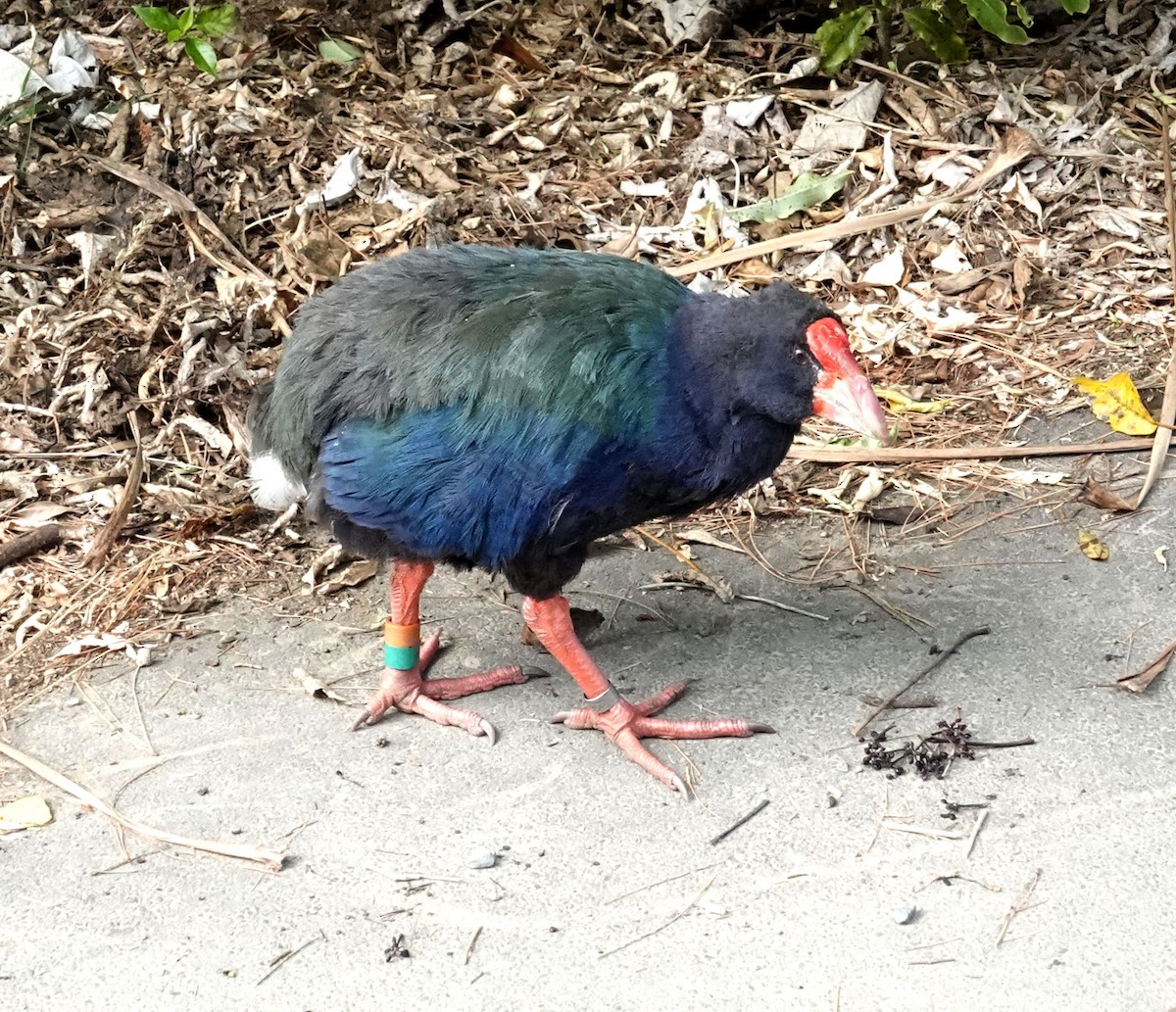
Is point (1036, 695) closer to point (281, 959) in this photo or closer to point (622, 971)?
point (622, 971)

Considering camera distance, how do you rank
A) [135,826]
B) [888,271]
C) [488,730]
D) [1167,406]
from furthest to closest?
[888,271] < [1167,406] < [488,730] < [135,826]

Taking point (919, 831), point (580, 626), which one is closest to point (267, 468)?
point (580, 626)

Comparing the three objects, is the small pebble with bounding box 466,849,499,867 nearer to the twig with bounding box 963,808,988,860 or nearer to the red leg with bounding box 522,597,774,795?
the red leg with bounding box 522,597,774,795

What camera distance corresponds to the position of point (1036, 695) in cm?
340

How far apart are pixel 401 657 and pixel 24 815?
1.00m

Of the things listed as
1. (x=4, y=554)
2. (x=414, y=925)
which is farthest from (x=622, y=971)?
(x=4, y=554)

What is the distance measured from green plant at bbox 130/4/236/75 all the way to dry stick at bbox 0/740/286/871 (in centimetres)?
247

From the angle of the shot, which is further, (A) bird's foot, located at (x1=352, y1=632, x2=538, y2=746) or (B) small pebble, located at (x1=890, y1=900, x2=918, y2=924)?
(A) bird's foot, located at (x1=352, y1=632, x2=538, y2=746)

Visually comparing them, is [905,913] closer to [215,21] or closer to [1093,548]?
[1093,548]

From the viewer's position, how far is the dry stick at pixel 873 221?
479cm

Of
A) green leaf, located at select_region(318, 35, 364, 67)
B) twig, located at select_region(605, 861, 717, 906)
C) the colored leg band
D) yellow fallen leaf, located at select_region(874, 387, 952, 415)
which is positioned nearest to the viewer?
twig, located at select_region(605, 861, 717, 906)

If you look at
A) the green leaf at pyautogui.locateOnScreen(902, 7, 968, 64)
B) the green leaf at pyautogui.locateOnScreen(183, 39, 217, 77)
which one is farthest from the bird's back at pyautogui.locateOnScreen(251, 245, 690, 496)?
the green leaf at pyautogui.locateOnScreen(902, 7, 968, 64)

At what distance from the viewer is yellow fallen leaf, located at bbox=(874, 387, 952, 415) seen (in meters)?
4.49

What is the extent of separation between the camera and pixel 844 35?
207 inches
